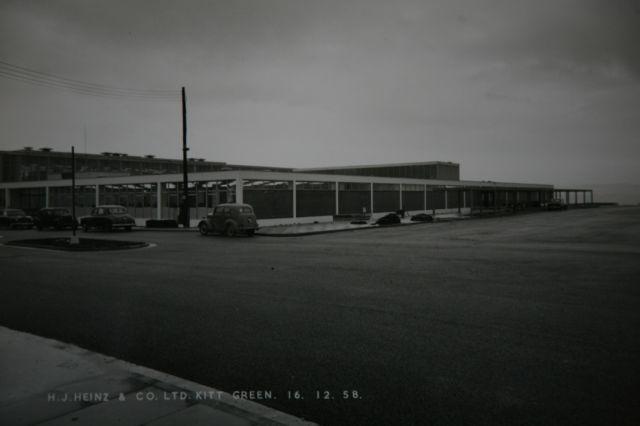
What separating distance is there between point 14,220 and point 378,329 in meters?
41.1

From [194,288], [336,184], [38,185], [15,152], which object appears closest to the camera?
[194,288]

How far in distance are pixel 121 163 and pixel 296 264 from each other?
6405 cm

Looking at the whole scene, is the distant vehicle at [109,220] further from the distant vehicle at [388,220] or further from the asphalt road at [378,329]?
the asphalt road at [378,329]

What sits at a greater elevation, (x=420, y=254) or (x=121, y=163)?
(x=121, y=163)

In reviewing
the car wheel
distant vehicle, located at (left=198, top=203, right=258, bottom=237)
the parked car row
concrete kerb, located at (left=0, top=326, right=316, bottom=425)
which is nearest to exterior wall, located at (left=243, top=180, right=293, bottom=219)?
the parked car row

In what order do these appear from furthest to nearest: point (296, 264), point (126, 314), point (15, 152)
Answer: point (15, 152) < point (296, 264) < point (126, 314)

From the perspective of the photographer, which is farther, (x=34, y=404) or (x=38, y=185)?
(x=38, y=185)

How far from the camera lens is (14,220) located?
38062 mm

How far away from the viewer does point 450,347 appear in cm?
570

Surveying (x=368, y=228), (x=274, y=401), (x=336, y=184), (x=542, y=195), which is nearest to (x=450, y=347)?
(x=274, y=401)

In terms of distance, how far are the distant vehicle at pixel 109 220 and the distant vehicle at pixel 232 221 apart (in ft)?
27.7

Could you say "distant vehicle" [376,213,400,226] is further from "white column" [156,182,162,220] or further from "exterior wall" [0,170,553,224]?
"white column" [156,182,162,220]

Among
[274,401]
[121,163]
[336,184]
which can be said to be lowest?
[274,401]

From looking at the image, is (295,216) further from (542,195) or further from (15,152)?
(542,195)
